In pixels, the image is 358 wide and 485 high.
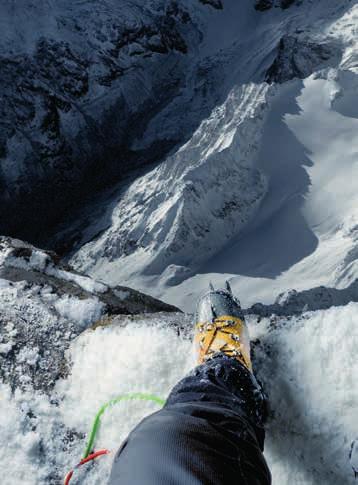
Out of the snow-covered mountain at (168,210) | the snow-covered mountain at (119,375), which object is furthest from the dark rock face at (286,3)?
the snow-covered mountain at (119,375)

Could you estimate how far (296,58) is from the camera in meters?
46.9

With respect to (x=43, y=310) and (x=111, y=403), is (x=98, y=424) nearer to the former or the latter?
(x=111, y=403)

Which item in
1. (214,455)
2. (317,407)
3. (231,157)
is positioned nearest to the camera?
(214,455)

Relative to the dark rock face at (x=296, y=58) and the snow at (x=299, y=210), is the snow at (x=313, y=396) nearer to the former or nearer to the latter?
the snow at (x=299, y=210)

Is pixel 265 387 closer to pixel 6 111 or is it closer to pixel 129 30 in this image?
pixel 6 111

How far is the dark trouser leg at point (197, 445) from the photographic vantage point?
1955mm

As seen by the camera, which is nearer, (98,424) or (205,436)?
(205,436)

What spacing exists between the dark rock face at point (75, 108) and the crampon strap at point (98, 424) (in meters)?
45.4

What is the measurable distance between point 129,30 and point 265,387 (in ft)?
195

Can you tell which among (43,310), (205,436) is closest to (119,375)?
(43,310)

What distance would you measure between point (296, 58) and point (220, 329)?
48.2 m

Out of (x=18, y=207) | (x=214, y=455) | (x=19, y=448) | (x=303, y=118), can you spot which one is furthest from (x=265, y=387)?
(x=18, y=207)

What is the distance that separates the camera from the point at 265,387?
330 cm

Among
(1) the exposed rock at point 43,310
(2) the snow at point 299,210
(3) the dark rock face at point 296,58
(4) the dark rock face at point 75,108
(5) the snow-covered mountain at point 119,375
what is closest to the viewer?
(5) the snow-covered mountain at point 119,375
